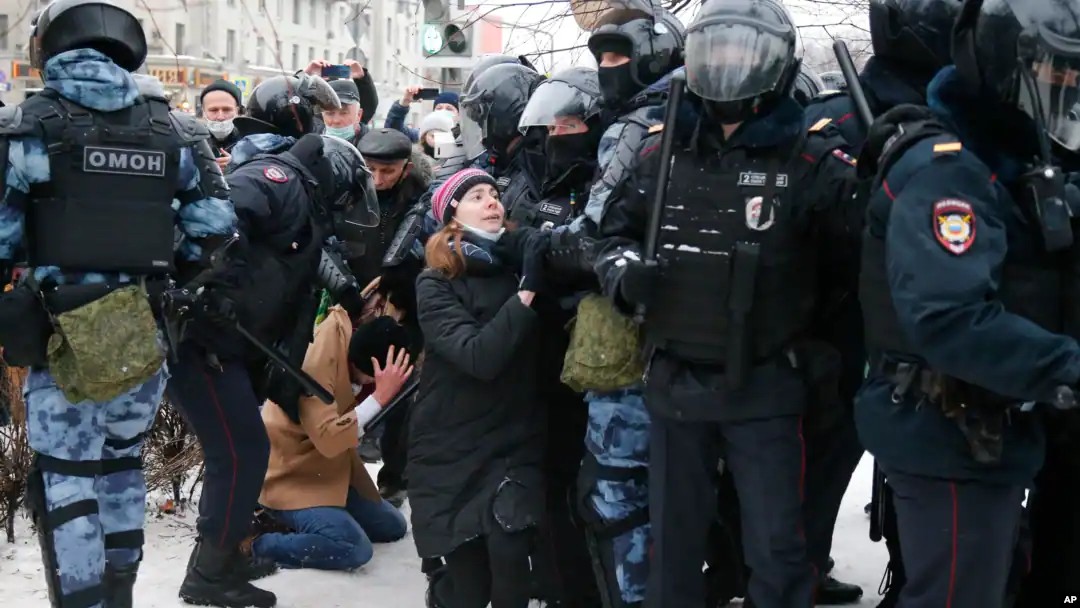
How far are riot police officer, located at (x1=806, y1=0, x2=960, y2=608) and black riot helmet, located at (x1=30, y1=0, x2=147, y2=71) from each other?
89.6 inches

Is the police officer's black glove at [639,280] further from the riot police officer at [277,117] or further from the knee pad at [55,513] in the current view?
the riot police officer at [277,117]

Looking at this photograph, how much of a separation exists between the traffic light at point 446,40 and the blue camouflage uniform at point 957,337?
178 inches

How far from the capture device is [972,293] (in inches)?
108

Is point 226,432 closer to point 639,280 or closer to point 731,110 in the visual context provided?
point 639,280

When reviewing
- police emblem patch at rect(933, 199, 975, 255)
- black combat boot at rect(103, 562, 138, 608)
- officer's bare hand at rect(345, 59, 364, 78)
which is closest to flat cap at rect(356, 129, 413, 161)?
officer's bare hand at rect(345, 59, 364, 78)

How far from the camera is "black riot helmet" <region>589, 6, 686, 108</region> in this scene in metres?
4.42

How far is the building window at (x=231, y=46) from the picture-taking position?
2759 centimetres

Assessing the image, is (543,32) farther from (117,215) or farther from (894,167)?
(894,167)

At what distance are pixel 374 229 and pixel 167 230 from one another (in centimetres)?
237

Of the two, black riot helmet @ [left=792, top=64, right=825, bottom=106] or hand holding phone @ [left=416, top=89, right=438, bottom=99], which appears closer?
black riot helmet @ [left=792, top=64, right=825, bottom=106]

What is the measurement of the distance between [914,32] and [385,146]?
10.5ft

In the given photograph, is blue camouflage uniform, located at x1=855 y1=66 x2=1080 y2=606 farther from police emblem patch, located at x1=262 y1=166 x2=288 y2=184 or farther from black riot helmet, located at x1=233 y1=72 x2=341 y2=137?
black riot helmet, located at x1=233 y1=72 x2=341 y2=137

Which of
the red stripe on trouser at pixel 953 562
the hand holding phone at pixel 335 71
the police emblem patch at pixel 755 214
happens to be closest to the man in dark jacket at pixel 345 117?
the hand holding phone at pixel 335 71

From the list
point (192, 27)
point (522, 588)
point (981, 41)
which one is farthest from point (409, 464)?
point (192, 27)
